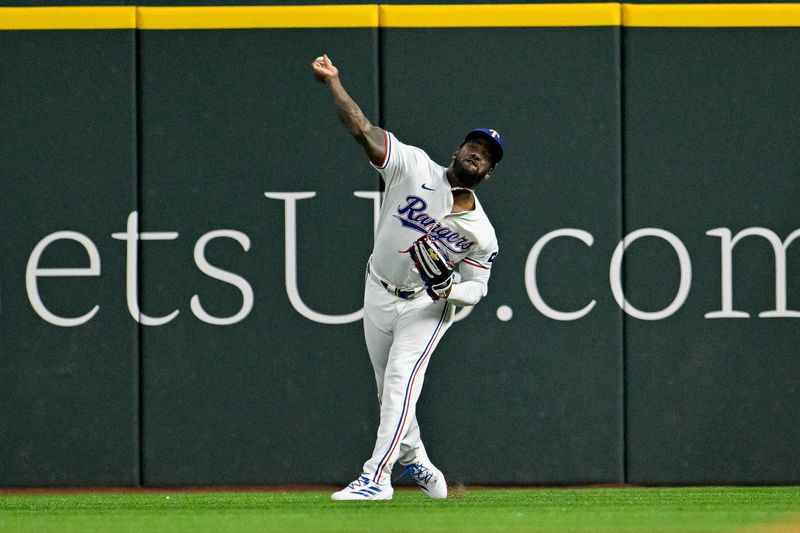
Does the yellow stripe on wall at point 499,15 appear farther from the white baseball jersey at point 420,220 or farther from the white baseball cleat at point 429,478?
the white baseball cleat at point 429,478

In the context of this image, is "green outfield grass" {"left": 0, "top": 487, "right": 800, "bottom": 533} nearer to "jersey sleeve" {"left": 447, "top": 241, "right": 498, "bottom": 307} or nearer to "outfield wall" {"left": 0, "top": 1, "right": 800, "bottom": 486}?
"outfield wall" {"left": 0, "top": 1, "right": 800, "bottom": 486}

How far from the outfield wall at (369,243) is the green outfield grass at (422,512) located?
38 centimetres

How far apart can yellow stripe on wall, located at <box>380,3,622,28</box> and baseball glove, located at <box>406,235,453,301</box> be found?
1.74 metres

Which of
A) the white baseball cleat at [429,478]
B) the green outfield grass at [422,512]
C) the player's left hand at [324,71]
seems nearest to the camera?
the green outfield grass at [422,512]

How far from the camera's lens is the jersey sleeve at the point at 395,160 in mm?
6037

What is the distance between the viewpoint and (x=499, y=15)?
7.21m

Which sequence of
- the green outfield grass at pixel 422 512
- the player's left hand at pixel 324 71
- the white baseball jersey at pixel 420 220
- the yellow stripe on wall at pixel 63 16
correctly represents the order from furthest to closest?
1. the yellow stripe on wall at pixel 63 16
2. the white baseball jersey at pixel 420 220
3. the player's left hand at pixel 324 71
4. the green outfield grass at pixel 422 512

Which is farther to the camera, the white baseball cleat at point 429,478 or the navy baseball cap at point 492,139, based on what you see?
the white baseball cleat at point 429,478

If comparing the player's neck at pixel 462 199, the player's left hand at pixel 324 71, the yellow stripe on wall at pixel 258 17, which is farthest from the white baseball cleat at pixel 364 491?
the yellow stripe on wall at pixel 258 17

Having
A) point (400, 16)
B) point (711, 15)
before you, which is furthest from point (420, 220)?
point (711, 15)

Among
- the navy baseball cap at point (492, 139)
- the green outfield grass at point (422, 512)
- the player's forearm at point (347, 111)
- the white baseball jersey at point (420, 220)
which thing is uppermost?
the player's forearm at point (347, 111)

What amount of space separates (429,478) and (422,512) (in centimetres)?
54

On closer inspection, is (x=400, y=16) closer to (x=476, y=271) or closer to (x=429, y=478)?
(x=476, y=271)

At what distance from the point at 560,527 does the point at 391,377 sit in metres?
1.18
